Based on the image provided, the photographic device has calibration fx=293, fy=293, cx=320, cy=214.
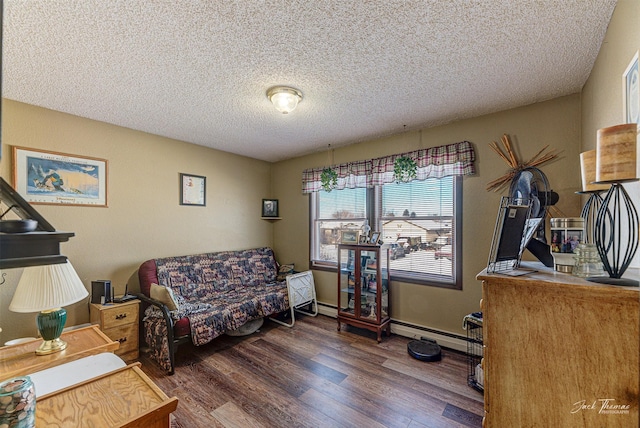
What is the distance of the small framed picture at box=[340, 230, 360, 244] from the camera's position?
3.77m

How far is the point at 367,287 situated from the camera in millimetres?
3543

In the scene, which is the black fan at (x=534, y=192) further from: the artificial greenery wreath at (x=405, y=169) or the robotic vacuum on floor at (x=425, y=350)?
the robotic vacuum on floor at (x=425, y=350)

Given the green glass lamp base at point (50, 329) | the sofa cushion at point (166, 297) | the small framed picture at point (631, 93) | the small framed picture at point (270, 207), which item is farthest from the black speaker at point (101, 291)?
the small framed picture at point (631, 93)

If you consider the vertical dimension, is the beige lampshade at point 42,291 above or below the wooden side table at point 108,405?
above

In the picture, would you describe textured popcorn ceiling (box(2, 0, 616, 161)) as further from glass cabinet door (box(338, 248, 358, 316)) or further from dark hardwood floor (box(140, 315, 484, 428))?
dark hardwood floor (box(140, 315, 484, 428))

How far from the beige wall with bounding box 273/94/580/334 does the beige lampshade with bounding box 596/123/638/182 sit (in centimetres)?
182

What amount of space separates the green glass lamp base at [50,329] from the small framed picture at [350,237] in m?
2.82

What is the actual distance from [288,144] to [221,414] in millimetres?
3028

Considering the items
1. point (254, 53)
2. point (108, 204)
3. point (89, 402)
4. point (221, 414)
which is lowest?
point (221, 414)

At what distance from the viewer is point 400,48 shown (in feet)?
6.15

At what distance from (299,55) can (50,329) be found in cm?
234

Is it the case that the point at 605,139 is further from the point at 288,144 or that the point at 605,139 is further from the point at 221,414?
the point at 288,144

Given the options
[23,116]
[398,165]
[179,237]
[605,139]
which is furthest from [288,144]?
[605,139]

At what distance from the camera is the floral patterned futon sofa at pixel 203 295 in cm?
274
